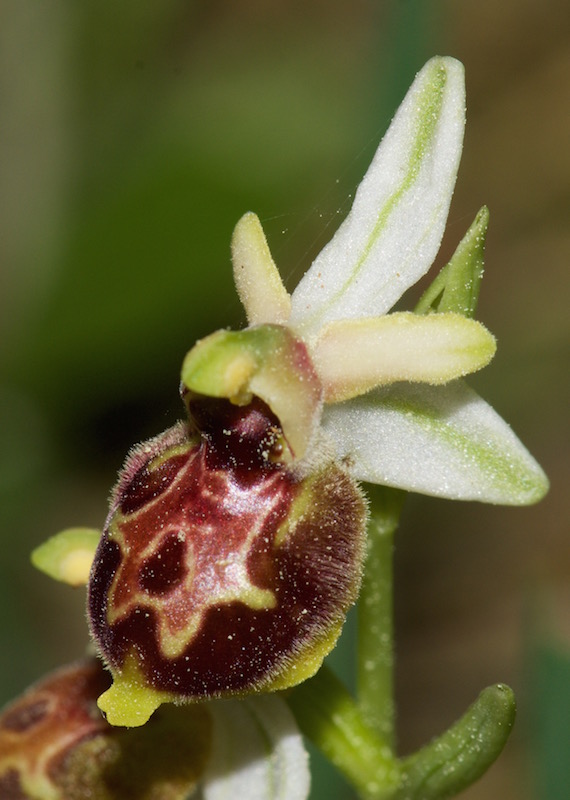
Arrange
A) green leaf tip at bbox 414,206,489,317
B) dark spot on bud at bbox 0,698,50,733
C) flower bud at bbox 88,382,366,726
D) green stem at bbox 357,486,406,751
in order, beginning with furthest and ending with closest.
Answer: dark spot on bud at bbox 0,698,50,733
green stem at bbox 357,486,406,751
green leaf tip at bbox 414,206,489,317
flower bud at bbox 88,382,366,726

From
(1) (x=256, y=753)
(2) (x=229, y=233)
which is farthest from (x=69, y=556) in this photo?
(2) (x=229, y=233)

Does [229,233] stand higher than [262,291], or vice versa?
[262,291]

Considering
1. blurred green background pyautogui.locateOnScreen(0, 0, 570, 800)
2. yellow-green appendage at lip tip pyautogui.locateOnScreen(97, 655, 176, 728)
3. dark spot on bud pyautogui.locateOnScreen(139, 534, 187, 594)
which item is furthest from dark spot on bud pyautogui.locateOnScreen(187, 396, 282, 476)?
blurred green background pyautogui.locateOnScreen(0, 0, 570, 800)

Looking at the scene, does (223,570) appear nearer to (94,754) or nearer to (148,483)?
(148,483)

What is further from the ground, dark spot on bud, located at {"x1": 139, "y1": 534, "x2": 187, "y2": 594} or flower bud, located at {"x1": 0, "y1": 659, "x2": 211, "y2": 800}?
dark spot on bud, located at {"x1": 139, "y1": 534, "x2": 187, "y2": 594}

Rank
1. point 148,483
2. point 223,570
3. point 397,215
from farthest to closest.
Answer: point 397,215
point 148,483
point 223,570

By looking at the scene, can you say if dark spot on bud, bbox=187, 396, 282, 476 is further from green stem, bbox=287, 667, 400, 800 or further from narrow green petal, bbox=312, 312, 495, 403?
green stem, bbox=287, 667, 400, 800
